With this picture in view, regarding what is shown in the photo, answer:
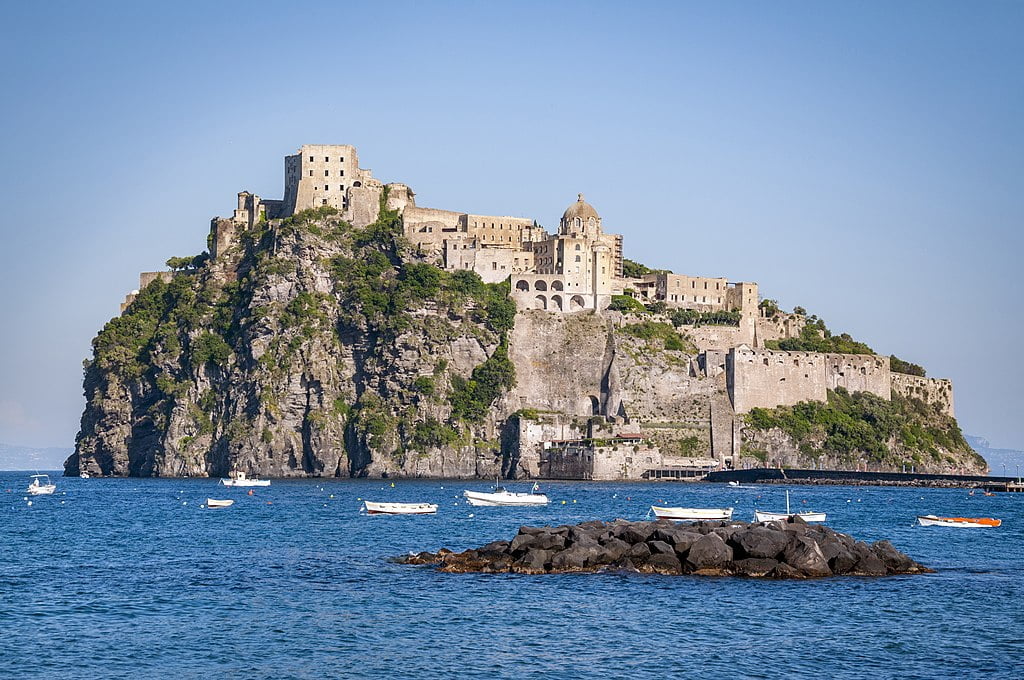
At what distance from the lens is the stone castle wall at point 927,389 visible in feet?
449

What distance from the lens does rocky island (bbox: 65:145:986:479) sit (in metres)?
118

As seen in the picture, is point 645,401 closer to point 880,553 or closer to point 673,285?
point 673,285

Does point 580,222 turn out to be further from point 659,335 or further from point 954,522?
point 954,522

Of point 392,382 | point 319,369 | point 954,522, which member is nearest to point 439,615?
point 954,522

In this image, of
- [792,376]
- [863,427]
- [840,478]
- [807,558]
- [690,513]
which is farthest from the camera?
[863,427]

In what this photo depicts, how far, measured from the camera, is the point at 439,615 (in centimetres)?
3756

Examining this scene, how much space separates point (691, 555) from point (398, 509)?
30.6 meters

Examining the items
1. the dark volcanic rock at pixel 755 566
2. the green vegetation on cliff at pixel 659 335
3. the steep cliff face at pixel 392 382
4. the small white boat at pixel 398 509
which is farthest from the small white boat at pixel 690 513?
the green vegetation on cliff at pixel 659 335

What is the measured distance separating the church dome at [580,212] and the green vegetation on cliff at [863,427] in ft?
94.6

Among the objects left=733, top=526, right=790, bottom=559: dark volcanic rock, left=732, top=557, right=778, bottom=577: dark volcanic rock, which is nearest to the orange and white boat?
left=733, top=526, right=790, bottom=559: dark volcanic rock

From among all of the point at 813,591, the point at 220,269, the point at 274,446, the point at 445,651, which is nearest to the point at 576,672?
the point at 445,651

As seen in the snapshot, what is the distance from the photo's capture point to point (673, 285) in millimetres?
136000

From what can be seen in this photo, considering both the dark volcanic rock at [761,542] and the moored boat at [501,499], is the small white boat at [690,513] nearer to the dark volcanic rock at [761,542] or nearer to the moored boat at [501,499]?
the moored boat at [501,499]

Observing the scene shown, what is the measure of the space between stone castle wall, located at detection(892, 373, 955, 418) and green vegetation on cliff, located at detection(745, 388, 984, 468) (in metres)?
1.49
